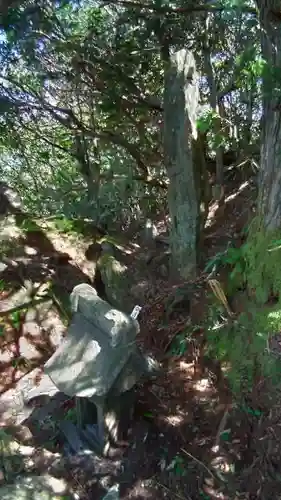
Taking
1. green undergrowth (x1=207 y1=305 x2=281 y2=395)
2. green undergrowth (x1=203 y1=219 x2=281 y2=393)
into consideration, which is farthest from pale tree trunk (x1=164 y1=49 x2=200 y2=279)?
green undergrowth (x1=207 y1=305 x2=281 y2=395)

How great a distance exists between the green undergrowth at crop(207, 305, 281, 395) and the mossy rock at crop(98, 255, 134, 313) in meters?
1.24

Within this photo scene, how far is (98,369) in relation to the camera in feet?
8.30

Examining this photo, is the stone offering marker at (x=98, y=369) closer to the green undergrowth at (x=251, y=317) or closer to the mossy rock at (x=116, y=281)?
the green undergrowth at (x=251, y=317)

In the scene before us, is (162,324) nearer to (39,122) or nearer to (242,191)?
(242,191)

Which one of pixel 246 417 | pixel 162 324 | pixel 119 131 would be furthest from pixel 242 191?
pixel 246 417

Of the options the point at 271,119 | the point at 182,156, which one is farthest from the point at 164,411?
the point at 271,119

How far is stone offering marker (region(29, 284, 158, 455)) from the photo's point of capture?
250 cm

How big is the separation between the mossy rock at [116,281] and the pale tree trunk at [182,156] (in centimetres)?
66

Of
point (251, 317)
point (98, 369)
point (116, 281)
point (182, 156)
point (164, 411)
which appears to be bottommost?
point (164, 411)

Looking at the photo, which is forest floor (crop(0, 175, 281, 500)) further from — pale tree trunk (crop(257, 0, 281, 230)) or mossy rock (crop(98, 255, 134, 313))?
pale tree trunk (crop(257, 0, 281, 230))

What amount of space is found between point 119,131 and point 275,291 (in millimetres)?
2513

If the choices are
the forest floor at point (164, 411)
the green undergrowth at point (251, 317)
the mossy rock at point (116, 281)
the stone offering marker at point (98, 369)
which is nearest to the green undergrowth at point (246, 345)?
the green undergrowth at point (251, 317)

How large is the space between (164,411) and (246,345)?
0.94m

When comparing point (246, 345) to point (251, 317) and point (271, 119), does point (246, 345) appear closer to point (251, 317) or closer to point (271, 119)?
point (251, 317)
